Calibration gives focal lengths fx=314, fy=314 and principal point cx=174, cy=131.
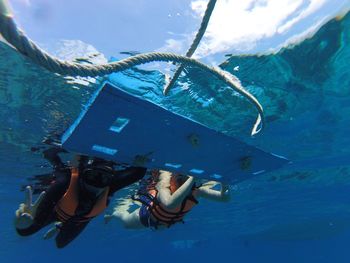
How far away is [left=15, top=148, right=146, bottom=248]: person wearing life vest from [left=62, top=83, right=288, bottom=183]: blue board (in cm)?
133

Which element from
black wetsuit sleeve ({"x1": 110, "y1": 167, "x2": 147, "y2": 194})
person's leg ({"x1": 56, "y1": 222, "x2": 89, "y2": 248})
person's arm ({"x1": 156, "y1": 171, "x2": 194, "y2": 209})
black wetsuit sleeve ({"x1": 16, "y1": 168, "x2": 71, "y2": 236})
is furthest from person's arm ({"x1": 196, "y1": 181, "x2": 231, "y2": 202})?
black wetsuit sleeve ({"x1": 16, "y1": 168, "x2": 71, "y2": 236})

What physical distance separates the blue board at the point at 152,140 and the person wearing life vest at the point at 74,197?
1.33 meters

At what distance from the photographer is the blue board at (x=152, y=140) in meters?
4.78

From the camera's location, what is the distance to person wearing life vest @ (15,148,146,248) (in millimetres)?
6719

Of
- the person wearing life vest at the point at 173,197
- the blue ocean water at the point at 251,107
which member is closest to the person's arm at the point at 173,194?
the person wearing life vest at the point at 173,197

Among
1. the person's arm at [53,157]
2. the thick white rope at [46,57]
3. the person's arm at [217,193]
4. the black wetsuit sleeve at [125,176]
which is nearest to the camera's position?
the thick white rope at [46,57]

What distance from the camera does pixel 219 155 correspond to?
6.63 metres

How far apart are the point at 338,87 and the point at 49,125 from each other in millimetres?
12895

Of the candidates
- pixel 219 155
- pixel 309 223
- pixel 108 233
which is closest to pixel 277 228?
pixel 309 223

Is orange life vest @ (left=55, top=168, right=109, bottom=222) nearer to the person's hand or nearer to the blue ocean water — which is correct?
the person's hand

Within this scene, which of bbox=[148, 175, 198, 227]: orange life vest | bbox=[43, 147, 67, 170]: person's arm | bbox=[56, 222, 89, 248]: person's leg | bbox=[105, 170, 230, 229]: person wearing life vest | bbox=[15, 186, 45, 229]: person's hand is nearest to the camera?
bbox=[15, 186, 45, 229]: person's hand

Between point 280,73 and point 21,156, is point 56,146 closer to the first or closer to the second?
point 21,156

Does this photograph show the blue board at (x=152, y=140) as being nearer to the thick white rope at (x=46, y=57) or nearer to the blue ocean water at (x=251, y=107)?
the thick white rope at (x=46, y=57)

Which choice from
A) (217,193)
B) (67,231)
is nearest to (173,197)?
(217,193)
